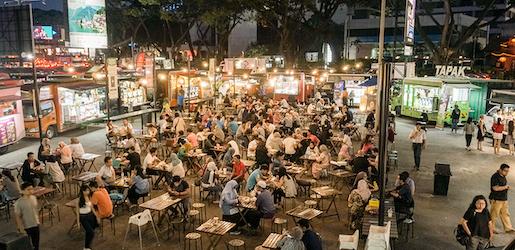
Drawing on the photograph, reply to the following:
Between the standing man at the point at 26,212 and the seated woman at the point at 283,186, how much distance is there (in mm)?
5695

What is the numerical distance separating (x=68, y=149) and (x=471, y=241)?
11.9 meters

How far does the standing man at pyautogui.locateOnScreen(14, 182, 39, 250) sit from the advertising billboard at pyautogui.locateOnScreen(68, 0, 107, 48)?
11.8 meters

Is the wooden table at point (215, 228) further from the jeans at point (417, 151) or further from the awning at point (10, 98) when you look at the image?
the awning at point (10, 98)

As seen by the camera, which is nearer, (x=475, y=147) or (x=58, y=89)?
(x=475, y=147)

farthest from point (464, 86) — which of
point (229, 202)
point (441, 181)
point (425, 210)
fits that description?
point (229, 202)

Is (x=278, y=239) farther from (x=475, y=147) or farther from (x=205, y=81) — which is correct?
Result: (x=205, y=81)

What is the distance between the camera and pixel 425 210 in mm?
12117

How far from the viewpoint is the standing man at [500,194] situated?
988cm

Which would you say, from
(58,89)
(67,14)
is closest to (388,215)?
(67,14)

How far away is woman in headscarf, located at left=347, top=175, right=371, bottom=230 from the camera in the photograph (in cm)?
1022

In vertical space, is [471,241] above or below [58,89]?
below

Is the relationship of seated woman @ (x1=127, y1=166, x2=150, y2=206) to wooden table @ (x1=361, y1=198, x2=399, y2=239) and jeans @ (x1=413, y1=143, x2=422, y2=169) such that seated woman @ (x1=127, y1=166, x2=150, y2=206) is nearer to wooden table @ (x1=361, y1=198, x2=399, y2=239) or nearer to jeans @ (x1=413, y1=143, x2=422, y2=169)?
wooden table @ (x1=361, y1=198, x2=399, y2=239)

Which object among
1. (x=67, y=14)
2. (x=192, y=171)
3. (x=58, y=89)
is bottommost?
(x=192, y=171)

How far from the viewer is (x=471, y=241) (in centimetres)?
835
